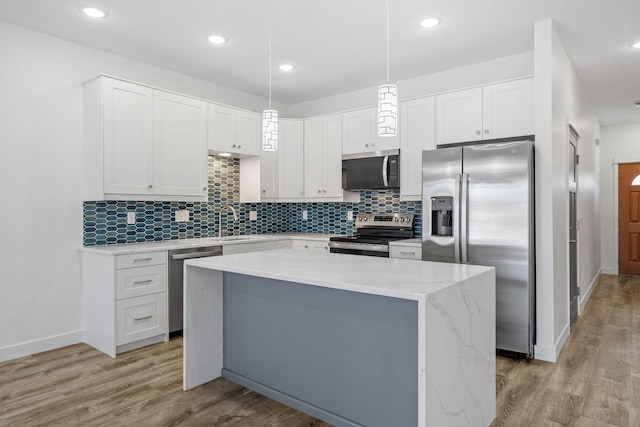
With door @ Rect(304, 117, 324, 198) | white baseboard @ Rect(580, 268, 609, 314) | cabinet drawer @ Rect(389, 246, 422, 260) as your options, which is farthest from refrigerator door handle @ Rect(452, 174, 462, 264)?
white baseboard @ Rect(580, 268, 609, 314)

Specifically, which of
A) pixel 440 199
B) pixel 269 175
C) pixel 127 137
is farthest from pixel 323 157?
pixel 127 137

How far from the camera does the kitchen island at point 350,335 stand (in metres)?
1.81

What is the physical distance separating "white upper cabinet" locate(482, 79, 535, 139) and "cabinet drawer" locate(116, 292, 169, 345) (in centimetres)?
336

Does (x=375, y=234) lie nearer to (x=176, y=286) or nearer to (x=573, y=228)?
(x=573, y=228)

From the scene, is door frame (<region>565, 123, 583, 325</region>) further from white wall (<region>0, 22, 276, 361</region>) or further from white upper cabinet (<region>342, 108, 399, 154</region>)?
white wall (<region>0, 22, 276, 361</region>)

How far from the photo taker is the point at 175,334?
394cm

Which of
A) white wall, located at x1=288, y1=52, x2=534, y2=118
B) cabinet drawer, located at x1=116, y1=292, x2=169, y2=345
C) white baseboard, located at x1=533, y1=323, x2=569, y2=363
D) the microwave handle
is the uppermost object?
white wall, located at x1=288, y1=52, x2=534, y2=118

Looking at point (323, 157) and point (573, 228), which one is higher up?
point (323, 157)

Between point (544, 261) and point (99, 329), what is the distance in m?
3.75

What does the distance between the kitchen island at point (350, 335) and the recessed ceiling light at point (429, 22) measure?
1959 mm

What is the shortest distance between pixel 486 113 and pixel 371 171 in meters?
1.33

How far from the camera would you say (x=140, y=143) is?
147 inches

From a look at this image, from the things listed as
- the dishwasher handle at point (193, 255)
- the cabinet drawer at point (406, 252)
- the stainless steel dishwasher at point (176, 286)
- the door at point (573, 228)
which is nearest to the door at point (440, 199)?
the cabinet drawer at point (406, 252)

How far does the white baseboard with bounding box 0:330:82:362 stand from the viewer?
129 inches
